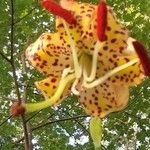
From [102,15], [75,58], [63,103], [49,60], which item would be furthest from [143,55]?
[63,103]

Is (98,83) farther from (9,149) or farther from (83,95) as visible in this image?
(9,149)

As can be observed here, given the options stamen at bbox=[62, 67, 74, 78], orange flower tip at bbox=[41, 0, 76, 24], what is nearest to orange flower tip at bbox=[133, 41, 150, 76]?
orange flower tip at bbox=[41, 0, 76, 24]

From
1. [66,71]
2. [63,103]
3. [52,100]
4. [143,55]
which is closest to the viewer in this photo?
[143,55]

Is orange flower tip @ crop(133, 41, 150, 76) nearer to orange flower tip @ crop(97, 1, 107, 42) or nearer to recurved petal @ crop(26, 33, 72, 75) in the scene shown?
orange flower tip @ crop(97, 1, 107, 42)

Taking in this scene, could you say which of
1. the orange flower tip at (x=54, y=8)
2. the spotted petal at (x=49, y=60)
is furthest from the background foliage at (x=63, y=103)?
A: the orange flower tip at (x=54, y=8)

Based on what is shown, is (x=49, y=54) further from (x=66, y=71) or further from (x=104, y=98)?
(x=104, y=98)
